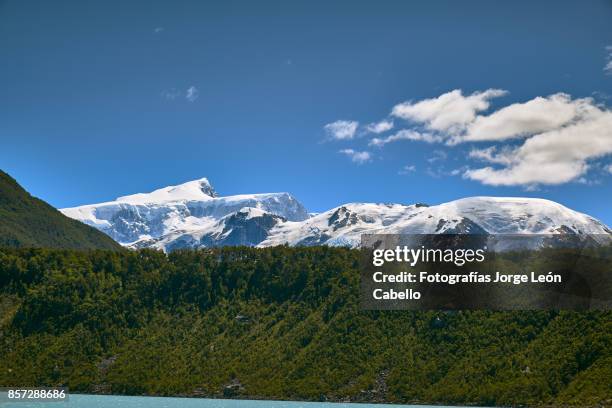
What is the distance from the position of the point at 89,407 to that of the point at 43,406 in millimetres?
10368

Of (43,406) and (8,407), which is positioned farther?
(43,406)

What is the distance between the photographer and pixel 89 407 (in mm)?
194750

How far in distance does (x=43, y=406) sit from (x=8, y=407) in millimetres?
15248

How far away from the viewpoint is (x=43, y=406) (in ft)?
639

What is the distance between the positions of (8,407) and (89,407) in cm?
2011

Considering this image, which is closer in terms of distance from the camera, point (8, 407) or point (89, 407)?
point (8, 407)

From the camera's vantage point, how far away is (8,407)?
18000 centimetres
